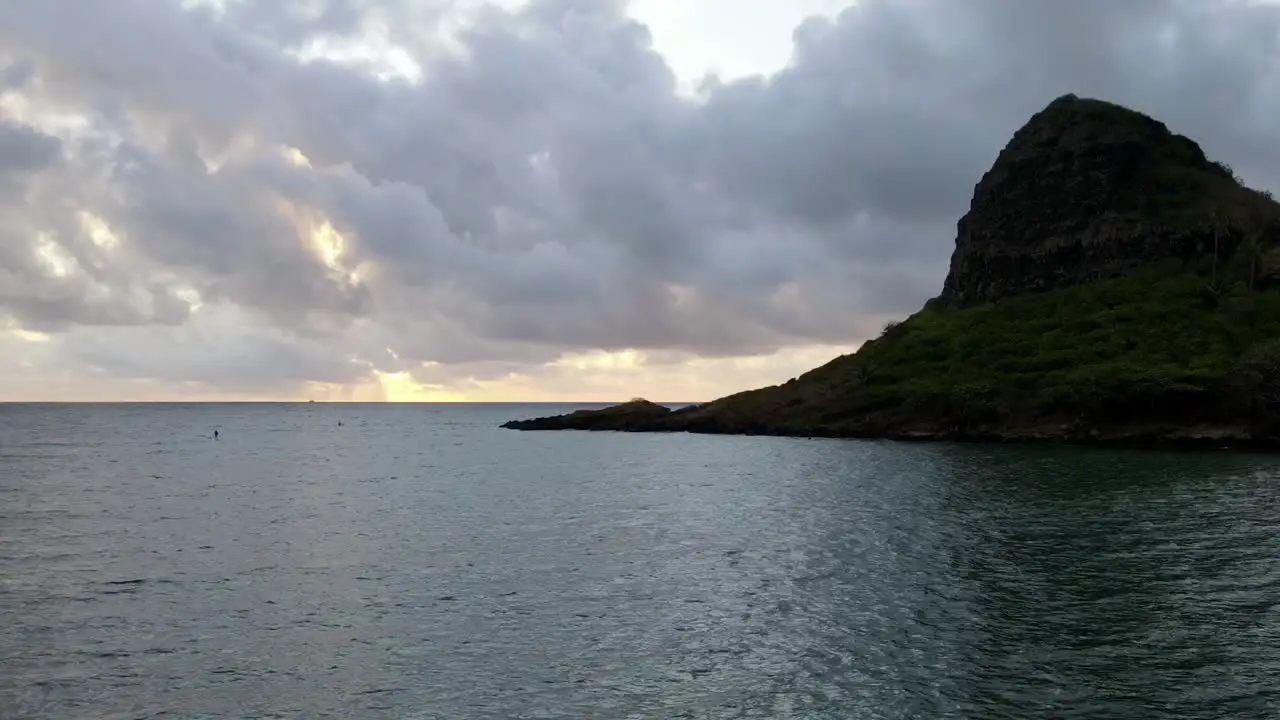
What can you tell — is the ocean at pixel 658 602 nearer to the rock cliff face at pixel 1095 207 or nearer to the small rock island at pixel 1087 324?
the small rock island at pixel 1087 324

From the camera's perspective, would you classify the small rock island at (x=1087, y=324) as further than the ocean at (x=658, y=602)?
Yes

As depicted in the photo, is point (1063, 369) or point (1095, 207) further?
point (1095, 207)

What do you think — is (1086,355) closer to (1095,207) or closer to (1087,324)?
(1087,324)

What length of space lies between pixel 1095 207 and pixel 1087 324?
114 feet

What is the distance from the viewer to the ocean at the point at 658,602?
26.4m

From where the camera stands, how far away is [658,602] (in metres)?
38.2

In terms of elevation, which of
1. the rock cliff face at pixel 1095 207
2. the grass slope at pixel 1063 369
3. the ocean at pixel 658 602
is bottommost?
the ocean at pixel 658 602

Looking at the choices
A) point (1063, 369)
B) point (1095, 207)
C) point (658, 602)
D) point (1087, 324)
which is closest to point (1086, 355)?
point (1063, 369)

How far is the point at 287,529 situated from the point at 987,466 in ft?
230

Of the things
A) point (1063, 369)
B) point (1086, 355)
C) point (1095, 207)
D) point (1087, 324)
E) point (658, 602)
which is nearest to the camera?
point (658, 602)

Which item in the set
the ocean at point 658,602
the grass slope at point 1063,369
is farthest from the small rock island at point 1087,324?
the ocean at point 658,602

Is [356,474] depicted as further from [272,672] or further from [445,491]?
[272,672]

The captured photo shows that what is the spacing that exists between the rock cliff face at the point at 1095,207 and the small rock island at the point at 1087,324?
33 cm

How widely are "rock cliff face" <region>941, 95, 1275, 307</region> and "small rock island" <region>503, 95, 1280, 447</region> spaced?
327mm
